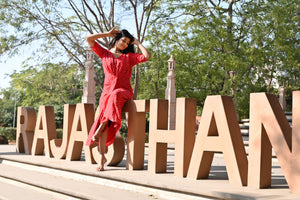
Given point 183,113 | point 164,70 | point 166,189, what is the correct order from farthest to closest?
point 164,70 → point 183,113 → point 166,189

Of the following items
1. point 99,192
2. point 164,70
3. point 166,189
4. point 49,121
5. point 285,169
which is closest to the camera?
point 285,169

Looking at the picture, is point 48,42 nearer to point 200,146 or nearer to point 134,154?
point 134,154

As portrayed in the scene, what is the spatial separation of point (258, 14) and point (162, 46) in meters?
Result: 5.82

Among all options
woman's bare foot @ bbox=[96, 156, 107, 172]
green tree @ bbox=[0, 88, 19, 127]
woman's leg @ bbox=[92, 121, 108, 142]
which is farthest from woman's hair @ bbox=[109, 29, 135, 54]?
green tree @ bbox=[0, 88, 19, 127]

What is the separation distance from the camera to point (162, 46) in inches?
939

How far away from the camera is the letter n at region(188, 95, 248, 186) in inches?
175

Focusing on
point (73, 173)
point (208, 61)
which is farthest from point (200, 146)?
point (208, 61)

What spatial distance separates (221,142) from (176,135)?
74 cm

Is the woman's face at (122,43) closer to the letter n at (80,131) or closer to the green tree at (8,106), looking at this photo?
the letter n at (80,131)

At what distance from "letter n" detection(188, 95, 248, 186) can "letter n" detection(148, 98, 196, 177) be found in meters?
0.20

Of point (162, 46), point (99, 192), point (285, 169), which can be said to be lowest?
point (99, 192)

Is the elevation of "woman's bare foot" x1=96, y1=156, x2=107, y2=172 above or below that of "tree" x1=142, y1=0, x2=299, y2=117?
below

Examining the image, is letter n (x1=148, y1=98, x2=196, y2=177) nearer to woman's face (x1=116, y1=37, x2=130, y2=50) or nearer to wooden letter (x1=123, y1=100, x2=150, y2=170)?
wooden letter (x1=123, y1=100, x2=150, y2=170)

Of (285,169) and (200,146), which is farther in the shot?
(200,146)
